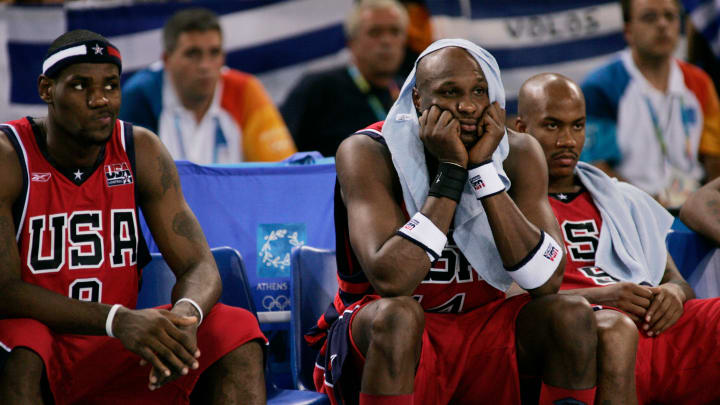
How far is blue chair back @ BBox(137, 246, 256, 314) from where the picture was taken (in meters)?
3.55

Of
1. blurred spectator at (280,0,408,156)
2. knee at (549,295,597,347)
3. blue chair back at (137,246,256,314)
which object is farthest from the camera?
blurred spectator at (280,0,408,156)

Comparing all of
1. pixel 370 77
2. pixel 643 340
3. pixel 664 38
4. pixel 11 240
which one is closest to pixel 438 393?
pixel 643 340

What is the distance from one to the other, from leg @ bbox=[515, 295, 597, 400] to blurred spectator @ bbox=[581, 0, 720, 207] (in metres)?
3.08

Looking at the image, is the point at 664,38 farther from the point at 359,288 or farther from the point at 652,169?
the point at 359,288

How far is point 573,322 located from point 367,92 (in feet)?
10.6

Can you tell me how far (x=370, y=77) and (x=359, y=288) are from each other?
287cm

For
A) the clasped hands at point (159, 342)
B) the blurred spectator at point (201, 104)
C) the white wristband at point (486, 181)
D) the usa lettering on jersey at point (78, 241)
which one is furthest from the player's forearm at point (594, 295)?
the blurred spectator at point (201, 104)

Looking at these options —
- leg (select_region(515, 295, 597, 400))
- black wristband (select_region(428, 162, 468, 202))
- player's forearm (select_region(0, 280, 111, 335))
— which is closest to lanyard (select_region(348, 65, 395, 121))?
black wristband (select_region(428, 162, 468, 202))

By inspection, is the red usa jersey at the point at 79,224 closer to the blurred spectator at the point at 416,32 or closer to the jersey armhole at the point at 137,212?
the jersey armhole at the point at 137,212

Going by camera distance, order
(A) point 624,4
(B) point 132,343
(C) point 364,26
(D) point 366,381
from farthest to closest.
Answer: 1. (A) point 624,4
2. (C) point 364,26
3. (B) point 132,343
4. (D) point 366,381

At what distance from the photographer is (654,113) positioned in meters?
5.95

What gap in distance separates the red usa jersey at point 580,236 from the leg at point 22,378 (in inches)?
77.8

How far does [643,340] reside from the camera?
342 centimetres

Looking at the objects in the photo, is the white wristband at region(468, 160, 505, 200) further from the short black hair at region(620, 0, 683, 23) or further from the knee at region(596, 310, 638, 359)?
the short black hair at region(620, 0, 683, 23)
